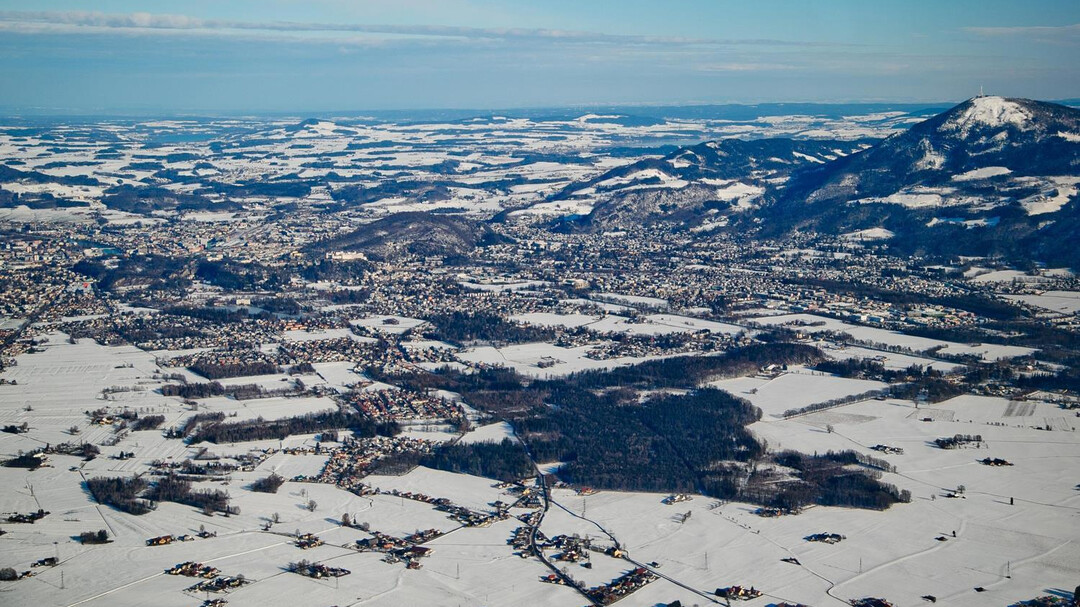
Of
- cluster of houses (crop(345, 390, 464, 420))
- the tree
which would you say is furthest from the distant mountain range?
the tree

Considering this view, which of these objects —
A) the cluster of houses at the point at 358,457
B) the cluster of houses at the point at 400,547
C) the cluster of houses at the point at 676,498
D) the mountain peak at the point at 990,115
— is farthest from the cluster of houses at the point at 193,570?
the mountain peak at the point at 990,115

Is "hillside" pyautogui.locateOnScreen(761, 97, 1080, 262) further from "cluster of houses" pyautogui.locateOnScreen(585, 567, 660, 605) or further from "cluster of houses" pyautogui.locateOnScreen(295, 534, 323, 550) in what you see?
"cluster of houses" pyautogui.locateOnScreen(295, 534, 323, 550)

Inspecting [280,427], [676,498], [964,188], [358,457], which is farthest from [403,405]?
[964,188]

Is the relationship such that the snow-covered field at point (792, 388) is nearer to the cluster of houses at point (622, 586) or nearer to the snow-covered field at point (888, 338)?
the snow-covered field at point (888, 338)

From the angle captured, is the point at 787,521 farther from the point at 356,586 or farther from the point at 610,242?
the point at 610,242

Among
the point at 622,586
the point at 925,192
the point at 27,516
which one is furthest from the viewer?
the point at 925,192

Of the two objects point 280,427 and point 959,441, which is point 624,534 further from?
point 280,427

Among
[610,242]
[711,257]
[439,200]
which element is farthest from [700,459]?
[439,200]

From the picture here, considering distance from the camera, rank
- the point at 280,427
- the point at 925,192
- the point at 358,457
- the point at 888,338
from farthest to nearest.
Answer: the point at 925,192
the point at 888,338
the point at 280,427
the point at 358,457

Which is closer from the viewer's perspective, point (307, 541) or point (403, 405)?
point (307, 541)

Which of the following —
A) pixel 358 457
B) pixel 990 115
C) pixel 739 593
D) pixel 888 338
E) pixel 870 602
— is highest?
pixel 990 115
